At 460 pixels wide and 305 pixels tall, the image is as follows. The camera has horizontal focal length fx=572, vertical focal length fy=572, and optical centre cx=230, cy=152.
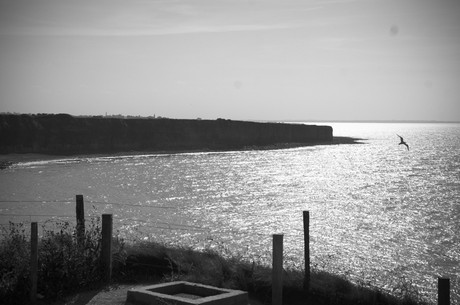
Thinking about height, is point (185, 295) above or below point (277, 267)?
below

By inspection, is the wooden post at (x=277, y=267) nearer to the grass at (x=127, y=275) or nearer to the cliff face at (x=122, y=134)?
the grass at (x=127, y=275)

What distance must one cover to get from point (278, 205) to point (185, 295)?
3620cm

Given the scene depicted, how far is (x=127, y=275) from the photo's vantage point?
1261 cm

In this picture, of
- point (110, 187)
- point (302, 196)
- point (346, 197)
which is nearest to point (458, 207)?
point (346, 197)

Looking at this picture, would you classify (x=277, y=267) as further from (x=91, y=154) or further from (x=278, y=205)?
(x=91, y=154)

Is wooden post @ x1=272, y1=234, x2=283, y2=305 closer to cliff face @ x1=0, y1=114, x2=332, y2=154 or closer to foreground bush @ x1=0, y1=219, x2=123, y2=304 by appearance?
foreground bush @ x1=0, y1=219, x2=123, y2=304

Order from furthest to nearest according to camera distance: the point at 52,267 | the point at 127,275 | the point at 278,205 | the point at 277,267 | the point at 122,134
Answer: the point at 122,134 < the point at 278,205 < the point at 127,275 < the point at 52,267 < the point at 277,267

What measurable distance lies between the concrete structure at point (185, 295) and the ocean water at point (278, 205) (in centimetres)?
376

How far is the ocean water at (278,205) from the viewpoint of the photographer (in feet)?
87.9

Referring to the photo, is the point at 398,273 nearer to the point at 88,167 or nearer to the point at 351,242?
the point at 351,242

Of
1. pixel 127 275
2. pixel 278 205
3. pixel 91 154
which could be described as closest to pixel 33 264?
pixel 127 275

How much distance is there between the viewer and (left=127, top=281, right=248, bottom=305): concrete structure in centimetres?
987

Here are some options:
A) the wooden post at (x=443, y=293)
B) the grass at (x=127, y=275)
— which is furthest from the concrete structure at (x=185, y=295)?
the wooden post at (x=443, y=293)

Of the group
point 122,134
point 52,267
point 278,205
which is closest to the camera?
point 52,267
